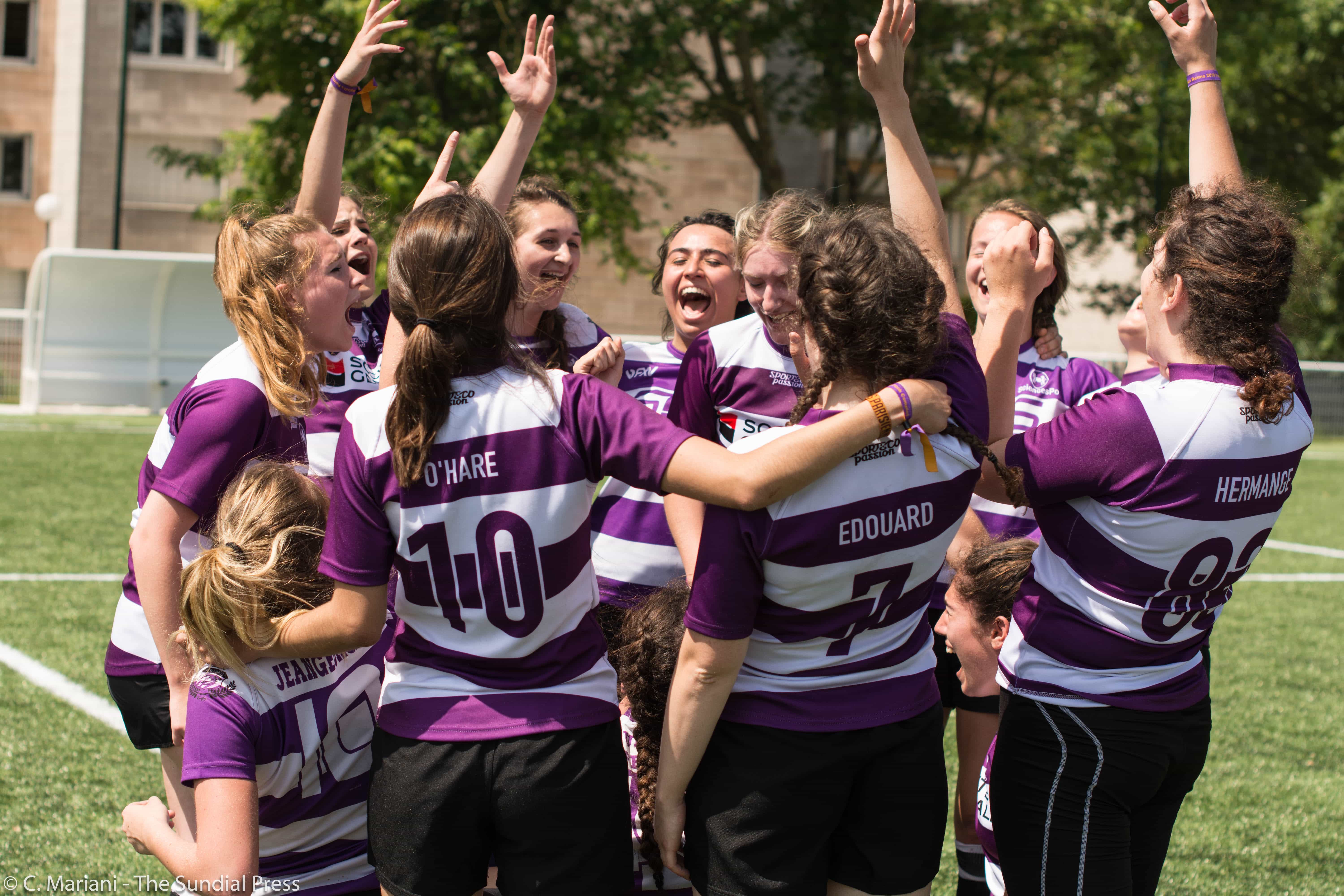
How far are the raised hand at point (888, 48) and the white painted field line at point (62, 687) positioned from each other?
→ 4331 millimetres

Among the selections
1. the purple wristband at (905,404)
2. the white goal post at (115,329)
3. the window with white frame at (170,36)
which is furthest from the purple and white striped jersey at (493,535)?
the window with white frame at (170,36)

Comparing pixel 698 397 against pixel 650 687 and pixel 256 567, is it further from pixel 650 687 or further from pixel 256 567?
pixel 256 567

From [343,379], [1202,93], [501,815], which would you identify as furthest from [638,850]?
[1202,93]

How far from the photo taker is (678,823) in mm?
2271

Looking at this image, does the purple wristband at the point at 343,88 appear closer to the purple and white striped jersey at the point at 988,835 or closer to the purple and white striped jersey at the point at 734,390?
the purple and white striped jersey at the point at 734,390

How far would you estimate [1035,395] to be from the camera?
145 inches

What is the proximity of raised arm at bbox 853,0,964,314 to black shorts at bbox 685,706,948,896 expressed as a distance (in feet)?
3.03

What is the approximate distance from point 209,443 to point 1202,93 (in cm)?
244

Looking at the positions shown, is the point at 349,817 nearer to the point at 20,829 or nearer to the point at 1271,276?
the point at 1271,276

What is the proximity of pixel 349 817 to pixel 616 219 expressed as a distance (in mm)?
18341

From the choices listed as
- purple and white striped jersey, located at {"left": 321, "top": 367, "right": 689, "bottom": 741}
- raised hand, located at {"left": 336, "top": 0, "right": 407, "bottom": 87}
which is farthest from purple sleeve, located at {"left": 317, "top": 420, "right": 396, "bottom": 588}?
raised hand, located at {"left": 336, "top": 0, "right": 407, "bottom": 87}

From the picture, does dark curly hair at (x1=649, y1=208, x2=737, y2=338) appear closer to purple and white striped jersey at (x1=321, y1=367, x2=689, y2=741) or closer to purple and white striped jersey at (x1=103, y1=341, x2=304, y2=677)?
purple and white striped jersey at (x1=103, y1=341, x2=304, y2=677)

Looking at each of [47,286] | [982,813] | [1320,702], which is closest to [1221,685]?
[1320,702]

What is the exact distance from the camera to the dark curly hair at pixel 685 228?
3795 millimetres
